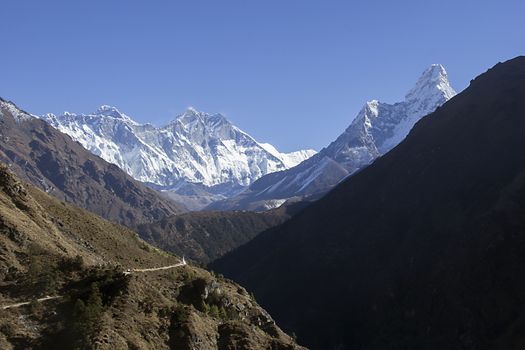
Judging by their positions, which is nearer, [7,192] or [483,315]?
[7,192]

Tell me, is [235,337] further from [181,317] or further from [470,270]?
[470,270]

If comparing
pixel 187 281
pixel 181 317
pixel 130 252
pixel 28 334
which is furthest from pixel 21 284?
pixel 130 252

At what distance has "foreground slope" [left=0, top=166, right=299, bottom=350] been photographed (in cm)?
5759

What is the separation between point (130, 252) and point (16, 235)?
1590 inches

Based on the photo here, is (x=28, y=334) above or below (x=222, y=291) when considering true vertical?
below

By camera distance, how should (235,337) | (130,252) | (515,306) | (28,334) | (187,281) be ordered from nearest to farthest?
(28,334)
(235,337)
(187,281)
(130,252)
(515,306)

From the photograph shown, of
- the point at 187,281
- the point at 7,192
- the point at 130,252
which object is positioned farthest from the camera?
the point at 130,252

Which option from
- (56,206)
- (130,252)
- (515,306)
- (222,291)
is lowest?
(515,306)

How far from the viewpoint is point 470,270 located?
198m

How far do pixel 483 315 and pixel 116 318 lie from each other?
469ft

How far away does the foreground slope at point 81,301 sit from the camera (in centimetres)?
5759

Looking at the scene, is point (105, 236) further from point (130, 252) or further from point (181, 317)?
point (181, 317)

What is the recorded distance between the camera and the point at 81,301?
5997 centimetres

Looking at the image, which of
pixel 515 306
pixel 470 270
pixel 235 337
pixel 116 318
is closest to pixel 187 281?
pixel 235 337
